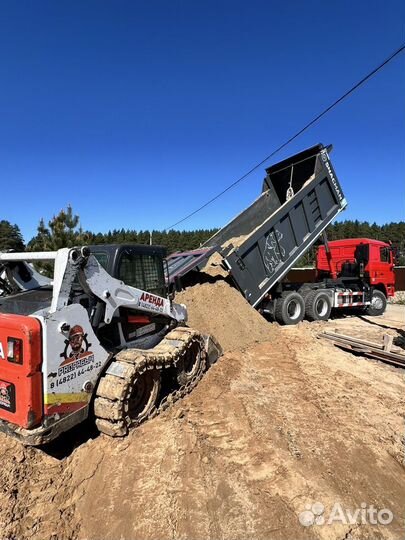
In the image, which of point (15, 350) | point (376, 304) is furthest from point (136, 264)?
point (376, 304)

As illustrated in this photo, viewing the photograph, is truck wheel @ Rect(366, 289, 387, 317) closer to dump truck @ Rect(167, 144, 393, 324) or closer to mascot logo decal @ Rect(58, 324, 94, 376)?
dump truck @ Rect(167, 144, 393, 324)

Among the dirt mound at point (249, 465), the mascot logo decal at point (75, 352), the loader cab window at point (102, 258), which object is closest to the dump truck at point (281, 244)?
the loader cab window at point (102, 258)

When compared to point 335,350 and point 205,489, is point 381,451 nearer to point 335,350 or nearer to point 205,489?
point 205,489

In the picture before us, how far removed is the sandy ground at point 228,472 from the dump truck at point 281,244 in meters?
3.53

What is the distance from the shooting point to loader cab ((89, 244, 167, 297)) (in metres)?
4.75

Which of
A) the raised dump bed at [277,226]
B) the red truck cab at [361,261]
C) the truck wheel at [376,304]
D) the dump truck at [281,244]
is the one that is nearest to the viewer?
the dump truck at [281,244]

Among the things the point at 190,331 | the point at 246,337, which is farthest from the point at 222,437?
the point at 246,337

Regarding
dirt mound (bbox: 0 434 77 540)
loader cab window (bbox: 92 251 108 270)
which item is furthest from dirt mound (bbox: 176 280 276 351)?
dirt mound (bbox: 0 434 77 540)

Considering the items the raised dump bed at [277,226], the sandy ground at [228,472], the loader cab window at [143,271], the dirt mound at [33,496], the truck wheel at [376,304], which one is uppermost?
the raised dump bed at [277,226]

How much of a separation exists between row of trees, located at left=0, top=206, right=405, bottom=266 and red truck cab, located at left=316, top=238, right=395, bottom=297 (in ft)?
2.04

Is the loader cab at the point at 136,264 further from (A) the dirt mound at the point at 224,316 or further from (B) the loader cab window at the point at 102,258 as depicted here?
(A) the dirt mound at the point at 224,316

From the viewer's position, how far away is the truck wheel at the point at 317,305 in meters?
11.4

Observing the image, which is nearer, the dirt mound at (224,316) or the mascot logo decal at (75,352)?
the mascot logo decal at (75,352)

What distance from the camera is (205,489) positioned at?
337cm
